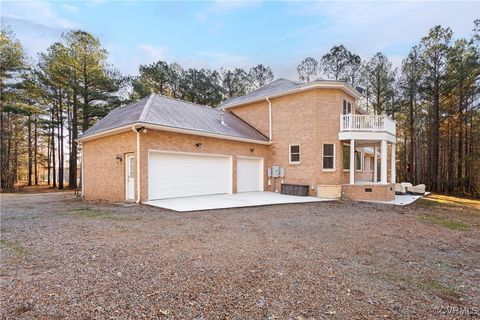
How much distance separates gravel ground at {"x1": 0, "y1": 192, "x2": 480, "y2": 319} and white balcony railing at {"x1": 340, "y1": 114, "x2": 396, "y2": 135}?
7.48m

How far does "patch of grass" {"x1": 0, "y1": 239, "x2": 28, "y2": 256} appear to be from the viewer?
13.9ft

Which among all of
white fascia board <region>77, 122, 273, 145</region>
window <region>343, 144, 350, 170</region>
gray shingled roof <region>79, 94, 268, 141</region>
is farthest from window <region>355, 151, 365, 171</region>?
white fascia board <region>77, 122, 273, 145</region>

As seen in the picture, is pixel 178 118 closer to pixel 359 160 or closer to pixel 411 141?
pixel 359 160

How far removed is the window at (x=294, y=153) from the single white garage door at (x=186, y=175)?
149 inches

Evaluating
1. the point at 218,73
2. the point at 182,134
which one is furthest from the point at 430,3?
the point at 218,73

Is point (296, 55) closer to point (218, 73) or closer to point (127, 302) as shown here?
point (218, 73)

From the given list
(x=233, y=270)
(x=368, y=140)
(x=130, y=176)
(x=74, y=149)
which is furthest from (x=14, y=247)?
(x=74, y=149)

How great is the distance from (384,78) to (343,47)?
4.99m

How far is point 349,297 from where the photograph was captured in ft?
9.29

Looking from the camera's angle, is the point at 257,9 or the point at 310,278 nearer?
the point at 310,278

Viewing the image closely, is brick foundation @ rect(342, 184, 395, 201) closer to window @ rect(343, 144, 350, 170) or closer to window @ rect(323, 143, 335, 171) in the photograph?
window @ rect(323, 143, 335, 171)

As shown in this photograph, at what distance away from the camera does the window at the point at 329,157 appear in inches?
531

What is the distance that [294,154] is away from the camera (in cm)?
1443

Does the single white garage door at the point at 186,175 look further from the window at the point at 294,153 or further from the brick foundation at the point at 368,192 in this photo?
the brick foundation at the point at 368,192
